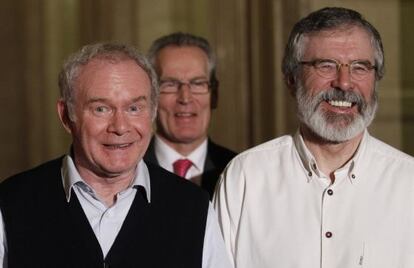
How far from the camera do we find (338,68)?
3.51 m

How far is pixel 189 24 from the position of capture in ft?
19.7

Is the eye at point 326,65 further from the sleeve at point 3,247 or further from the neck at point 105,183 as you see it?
the sleeve at point 3,247

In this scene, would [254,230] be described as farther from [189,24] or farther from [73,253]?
[189,24]

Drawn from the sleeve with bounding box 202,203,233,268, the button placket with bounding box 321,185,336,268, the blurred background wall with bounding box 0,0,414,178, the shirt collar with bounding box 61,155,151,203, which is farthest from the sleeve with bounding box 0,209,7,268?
the blurred background wall with bounding box 0,0,414,178

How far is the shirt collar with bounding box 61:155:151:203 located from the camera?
10.6ft

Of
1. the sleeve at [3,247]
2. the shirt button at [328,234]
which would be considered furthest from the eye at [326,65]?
the sleeve at [3,247]

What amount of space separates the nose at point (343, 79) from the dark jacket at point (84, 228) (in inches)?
24.7

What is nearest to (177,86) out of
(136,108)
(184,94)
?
(184,94)

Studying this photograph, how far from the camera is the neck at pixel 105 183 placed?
325 cm

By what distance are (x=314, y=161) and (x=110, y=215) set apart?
0.80 meters

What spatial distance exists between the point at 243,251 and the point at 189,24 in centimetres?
271

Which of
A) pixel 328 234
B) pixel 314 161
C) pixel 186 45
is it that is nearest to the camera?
pixel 328 234

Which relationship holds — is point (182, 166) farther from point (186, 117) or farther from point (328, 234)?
point (328, 234)

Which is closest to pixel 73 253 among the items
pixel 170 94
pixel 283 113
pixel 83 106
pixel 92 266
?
pixel 92 266
